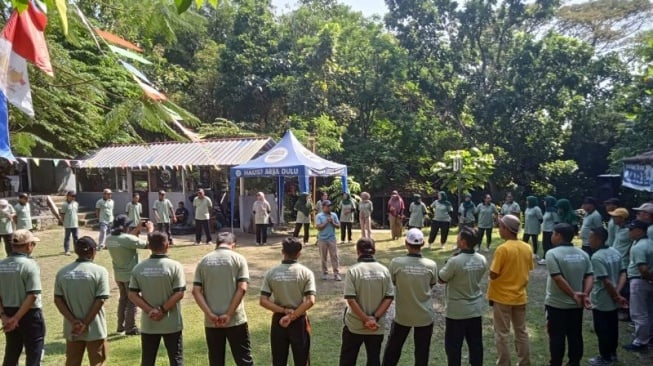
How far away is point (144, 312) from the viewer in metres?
4.36

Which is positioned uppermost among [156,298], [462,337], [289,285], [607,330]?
[289,285]

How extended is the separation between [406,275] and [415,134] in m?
17.7

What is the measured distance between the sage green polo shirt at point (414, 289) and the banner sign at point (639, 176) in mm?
5220

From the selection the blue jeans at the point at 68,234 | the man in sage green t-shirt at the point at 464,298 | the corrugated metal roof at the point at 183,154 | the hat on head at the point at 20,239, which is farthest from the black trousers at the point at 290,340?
the corrugated metal roof at the point at 183,154

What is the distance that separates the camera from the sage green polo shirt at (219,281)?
14.5 feet

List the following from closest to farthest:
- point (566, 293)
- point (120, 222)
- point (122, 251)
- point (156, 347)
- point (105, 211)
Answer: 1. point (156, 347)
2. point (566, 293)
3. point (122, 251)
4. point (120, 222)
5. point (105, 211)

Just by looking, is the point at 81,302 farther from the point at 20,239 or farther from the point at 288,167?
the point at 288,167

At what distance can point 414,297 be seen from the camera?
449cm

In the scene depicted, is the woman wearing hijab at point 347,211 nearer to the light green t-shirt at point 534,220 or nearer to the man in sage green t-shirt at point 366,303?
the light green t-shirt at point 534,220

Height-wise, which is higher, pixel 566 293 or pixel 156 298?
pixel 156 298

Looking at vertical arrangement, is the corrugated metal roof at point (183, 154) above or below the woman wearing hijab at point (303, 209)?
above

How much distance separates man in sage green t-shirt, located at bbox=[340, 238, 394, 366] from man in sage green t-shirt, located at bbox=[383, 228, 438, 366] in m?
0.15

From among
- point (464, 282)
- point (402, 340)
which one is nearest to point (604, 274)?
point (464, 282)

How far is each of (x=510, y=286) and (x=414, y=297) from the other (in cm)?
115
